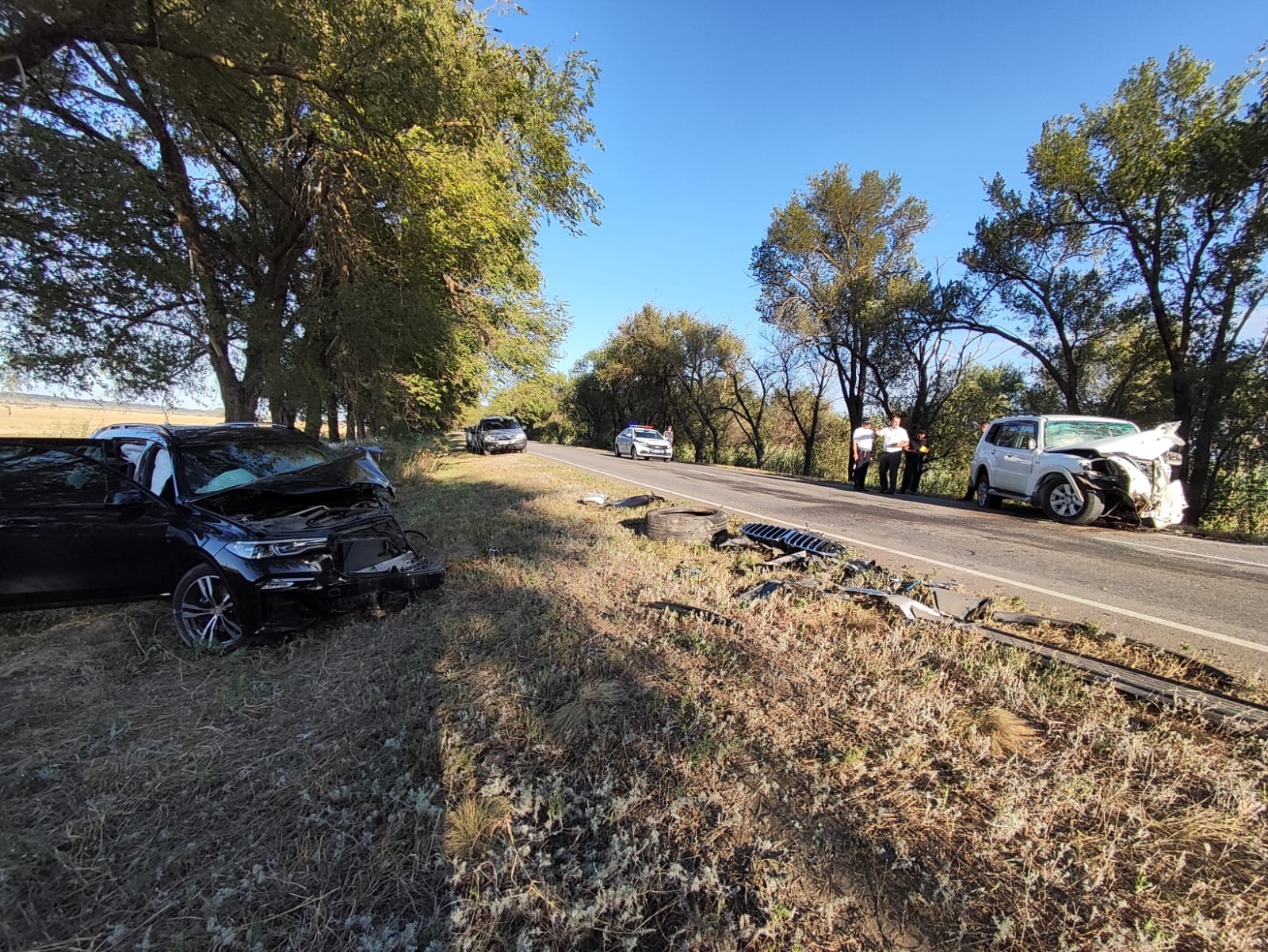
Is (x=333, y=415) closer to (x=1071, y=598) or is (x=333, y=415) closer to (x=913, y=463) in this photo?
(x=913, y=463)

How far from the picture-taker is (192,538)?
3.62 meters

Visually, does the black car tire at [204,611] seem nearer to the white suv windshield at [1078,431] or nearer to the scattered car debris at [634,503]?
the scattered car debris at [634,503]

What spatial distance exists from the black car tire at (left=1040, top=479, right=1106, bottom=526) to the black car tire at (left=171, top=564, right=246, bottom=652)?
10543 millimetres

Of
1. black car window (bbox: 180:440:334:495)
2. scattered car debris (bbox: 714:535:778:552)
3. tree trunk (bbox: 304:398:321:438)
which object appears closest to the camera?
Result: black car window (bbox: 180:440:334:495)

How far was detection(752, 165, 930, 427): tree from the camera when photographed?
20.0m

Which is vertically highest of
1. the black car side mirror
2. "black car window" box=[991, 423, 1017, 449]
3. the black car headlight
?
"black car window" box=[991, 423, 1017, 449]

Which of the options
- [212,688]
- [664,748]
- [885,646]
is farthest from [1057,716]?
[212,688]

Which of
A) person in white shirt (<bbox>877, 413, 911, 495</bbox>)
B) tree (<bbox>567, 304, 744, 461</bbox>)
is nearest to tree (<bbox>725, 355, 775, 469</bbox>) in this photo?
tree (<bbox>567, 304, 744, 461</bbox>)

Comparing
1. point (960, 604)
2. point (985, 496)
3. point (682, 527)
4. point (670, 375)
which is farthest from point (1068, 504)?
point (670, 375)

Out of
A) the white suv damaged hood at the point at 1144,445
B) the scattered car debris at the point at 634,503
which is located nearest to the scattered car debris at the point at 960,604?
the scattered car debris at the point at 634,503

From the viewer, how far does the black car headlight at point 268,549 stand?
11.1 ft

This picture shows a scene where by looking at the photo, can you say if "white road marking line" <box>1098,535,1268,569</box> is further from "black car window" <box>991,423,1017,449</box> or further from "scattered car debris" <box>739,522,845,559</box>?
"scattered car debris" <box>739,522,845,559</box>

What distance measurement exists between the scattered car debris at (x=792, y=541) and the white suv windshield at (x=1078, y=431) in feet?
21.6

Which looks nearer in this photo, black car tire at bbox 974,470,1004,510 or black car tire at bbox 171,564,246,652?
black car tire at bbox 171,564,246,652
